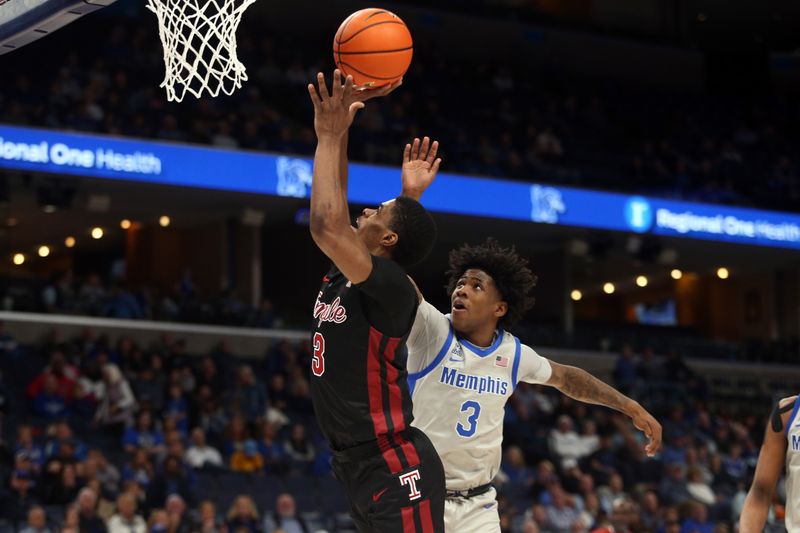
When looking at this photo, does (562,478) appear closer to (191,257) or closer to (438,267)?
(191,257)

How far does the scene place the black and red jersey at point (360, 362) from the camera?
15.2 ft

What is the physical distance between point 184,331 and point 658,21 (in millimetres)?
16985

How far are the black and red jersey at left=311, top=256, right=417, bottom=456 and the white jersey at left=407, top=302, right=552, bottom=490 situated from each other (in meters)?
0.87

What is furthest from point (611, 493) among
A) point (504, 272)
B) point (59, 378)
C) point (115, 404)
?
point (504, 272)

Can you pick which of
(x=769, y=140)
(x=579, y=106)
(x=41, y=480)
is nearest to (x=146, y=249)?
(x=579, y=106)

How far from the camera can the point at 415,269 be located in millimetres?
25609

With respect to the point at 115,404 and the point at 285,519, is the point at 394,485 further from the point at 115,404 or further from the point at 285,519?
the point at 115,404

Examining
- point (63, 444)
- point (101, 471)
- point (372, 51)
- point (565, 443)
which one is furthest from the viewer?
point (565, 443)

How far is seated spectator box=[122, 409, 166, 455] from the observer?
13.7 m

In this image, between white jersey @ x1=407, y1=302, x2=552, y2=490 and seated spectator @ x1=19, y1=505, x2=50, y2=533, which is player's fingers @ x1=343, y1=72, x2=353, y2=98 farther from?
seated spectator @ x1=19, y1=505, x2=50, y2=533

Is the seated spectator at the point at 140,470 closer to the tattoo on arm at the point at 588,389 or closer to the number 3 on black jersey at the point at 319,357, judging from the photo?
the tattoo on arm at the point at 588,389

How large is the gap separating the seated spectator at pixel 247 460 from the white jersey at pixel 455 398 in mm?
8632

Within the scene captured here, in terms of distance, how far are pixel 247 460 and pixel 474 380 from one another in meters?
8.85

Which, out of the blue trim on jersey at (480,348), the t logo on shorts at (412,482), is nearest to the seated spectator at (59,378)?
the blue trim on jersey at (480,348)
